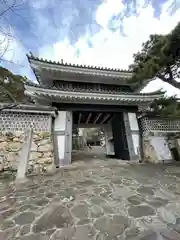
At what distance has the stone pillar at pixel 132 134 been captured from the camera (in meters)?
6.05

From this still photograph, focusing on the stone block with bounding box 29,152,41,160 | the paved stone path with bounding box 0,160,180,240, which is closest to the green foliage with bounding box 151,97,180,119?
the paved stone path with bounding box 0,160,180,240

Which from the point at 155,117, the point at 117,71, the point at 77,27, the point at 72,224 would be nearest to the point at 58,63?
the point at 117,71

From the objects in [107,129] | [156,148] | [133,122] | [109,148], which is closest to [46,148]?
[133,122]

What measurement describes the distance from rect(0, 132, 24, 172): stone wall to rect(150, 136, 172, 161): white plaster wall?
5.42 meters

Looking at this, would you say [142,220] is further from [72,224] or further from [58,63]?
[58,63]

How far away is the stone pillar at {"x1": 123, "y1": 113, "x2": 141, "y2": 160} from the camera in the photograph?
6047 mm

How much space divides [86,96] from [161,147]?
4.06m

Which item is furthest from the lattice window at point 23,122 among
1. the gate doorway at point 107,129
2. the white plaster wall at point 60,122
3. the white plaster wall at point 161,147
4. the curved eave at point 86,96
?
the white plaster wall at point 161,147

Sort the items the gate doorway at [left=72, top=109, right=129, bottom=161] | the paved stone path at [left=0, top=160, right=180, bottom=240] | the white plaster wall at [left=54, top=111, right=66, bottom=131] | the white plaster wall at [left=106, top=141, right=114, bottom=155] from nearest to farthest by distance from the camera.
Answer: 1. the paved stone path at [left=0, top=160, right=180, bottom=240]
2. the white plaster wall at [left=54, top=111, right=66, bottom=131]
3. the gate doorway at [left=72, top=109, right=129, bottom=161]
4. the white plaster wall at [left=106, top=141, right=114, bottom=155]

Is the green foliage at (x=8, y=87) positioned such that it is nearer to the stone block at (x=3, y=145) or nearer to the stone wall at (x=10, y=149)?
the stone wall at (x=10, y=149)

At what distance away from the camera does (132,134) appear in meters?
6.26

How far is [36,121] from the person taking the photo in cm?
518

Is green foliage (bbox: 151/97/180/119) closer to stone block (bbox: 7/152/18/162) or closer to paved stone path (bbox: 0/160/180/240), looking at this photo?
paved stone path (bbox: 0/160/180/240)

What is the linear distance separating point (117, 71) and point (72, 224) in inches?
275
